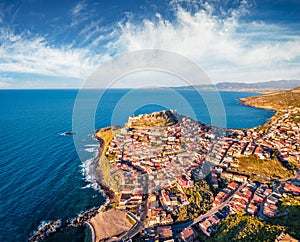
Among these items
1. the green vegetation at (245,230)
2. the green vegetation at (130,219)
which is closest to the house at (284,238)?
the green vegetation at (245,230)

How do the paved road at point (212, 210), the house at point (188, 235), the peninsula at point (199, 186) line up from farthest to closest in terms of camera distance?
the paved road at point (212, 210)
the peninsula at point (199, 186)
the house at point (188, 235)

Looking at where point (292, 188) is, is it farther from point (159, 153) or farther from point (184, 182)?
point (159, 153)

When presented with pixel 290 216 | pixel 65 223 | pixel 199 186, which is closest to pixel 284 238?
pixel 290 216

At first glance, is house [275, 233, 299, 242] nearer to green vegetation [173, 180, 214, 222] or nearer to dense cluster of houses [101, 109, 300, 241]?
dense cluster of houses [101, 109, 300, 241]

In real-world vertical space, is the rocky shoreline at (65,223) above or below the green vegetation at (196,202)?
below

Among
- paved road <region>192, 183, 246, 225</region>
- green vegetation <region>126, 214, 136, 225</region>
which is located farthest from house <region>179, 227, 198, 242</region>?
green vegetation <region>126, 214, 136, 225</region>

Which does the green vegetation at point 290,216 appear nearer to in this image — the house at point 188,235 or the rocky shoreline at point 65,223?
the house at point 188,235

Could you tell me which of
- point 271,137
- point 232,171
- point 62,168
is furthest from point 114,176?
point 271,137

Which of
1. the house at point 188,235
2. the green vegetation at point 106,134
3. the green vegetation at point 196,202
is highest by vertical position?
the green vegetation at point 106,134
